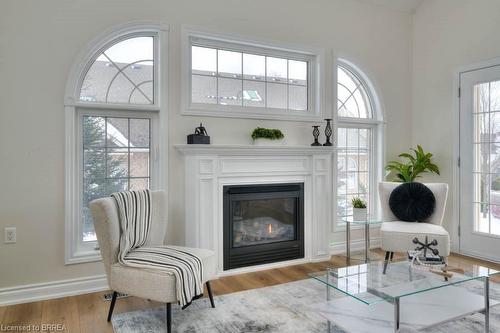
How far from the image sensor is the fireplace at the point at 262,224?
3611 millimetres

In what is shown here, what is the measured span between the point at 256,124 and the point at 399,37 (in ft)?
7.82

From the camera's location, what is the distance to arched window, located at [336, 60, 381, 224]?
14.5 ft

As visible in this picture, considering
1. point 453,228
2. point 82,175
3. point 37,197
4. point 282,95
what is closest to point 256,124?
point 282,95

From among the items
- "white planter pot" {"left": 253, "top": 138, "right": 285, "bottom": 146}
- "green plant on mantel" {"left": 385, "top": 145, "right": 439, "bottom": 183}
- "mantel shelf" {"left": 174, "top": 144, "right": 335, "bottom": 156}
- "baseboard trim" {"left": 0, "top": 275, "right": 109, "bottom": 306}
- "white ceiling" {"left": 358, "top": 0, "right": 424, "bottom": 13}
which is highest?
"white ceiling" {"left": 358, "top": 0, "right": 424, "bottom": 13}

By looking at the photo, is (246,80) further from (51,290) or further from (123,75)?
(51,290)

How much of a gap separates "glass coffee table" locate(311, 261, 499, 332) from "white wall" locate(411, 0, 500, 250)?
2.15 metres

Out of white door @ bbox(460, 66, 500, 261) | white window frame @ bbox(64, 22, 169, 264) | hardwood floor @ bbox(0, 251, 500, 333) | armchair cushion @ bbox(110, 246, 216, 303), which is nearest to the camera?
armchair cushion @ bbox(110, 246, 216, 303)

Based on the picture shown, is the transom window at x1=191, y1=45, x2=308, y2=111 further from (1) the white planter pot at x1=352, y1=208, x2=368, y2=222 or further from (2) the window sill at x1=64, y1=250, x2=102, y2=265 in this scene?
(2) the window sill at x1=64, y1=250, x2=102, y2=265

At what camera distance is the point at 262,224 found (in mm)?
3850

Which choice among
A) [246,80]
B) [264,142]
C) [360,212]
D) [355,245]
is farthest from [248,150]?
[355,245]

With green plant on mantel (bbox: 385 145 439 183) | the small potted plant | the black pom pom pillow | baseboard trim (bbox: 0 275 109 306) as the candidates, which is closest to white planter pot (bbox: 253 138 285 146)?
the small potted plant

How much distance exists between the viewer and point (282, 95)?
13.4 ft

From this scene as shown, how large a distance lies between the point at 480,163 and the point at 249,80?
272cm

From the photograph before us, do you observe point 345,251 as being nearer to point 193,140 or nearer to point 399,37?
point 193,140
